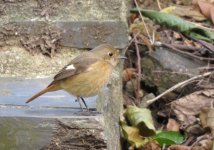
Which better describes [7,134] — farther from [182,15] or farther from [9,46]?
[182,15]

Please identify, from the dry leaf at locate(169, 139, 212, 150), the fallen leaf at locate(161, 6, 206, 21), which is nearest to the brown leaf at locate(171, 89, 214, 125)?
the dry leaf at locate(169, 139, 212, 150)

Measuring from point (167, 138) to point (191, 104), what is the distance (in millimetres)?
549

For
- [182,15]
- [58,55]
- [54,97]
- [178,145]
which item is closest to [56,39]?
[58,55]

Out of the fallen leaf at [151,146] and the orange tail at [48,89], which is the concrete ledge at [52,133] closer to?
the orange tail at [48,89]

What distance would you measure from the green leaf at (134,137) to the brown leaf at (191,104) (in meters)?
0.49

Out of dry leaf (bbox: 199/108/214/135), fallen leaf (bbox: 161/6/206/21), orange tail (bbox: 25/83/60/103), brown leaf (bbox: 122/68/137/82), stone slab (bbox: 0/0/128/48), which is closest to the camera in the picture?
orange tail (bbox: 25/83/60/103)

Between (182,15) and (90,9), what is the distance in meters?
1.51

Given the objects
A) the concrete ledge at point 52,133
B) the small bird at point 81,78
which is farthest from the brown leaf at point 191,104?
the concrete ledge at point 52,133

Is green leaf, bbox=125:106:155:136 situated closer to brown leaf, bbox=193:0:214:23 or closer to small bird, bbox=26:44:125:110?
small bird, bbox=26:44:125:110

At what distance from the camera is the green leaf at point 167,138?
4870 mm

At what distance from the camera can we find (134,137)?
4934 mm

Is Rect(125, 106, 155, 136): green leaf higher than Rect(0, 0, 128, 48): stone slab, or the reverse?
Rect(0, 0, 128, 48): stone slab

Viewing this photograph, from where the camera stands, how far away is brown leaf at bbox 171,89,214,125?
527 centimetres

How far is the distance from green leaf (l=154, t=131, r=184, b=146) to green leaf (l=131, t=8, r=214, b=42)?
3.95 ft
